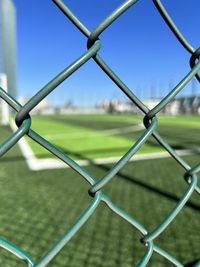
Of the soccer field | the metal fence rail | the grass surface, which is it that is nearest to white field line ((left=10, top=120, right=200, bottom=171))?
the soccer field

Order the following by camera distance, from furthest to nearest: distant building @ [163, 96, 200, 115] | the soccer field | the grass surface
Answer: distant building @ [163, 96, 200, 115] → the soccer field → the grass surface

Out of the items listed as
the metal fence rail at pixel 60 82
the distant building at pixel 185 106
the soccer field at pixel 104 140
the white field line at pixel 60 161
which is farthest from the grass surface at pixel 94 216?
the distant building at pixel 185 106

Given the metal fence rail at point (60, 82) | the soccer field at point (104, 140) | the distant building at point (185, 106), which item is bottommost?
the distant building at point (185, 106)

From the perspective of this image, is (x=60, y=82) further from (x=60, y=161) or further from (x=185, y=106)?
(x=185, y=106)

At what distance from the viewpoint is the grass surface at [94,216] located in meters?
2.68

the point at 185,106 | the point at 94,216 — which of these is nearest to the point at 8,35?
the point at 185,106

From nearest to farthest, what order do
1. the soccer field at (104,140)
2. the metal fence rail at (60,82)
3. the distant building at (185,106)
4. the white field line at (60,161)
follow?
the metal fence rail at (60,82), the white field line at (60,161), the soccer field at (104,140), the distant building at (185,106)

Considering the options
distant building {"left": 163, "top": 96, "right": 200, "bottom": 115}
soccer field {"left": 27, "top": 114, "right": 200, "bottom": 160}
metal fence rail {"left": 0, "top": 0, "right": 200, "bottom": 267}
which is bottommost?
distant building {"left": 163, "top": 96, "right": 200, "bottom": 115}

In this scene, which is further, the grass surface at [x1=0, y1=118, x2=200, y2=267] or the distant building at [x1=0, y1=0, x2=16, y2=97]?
the distant building at [x1=0, y1=0, x2=16, y2=97]

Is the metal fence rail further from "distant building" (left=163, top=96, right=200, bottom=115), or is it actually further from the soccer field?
"distant building" (left=163, top=96, right=200, bottom=115)

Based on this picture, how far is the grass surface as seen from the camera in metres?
2.68

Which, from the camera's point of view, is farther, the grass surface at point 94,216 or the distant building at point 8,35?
the distant building at point 8,35

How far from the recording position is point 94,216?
3566 mm

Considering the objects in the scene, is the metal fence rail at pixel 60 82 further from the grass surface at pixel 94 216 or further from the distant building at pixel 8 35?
the distant building at pixel 8 35
